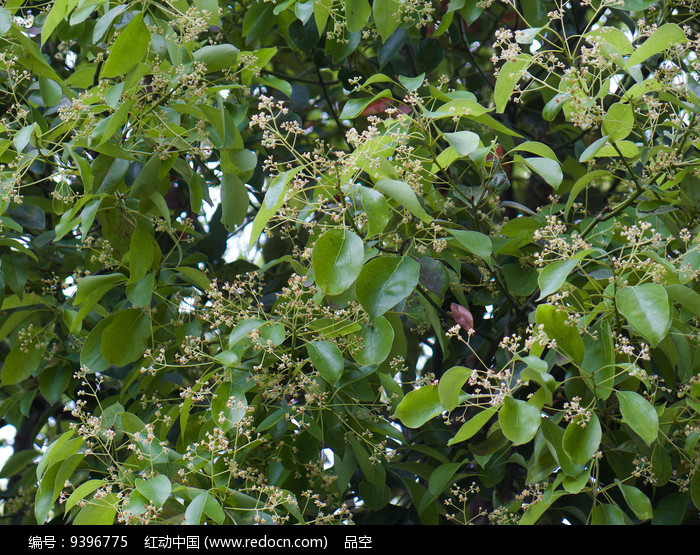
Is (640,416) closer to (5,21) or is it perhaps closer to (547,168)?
(547,168)

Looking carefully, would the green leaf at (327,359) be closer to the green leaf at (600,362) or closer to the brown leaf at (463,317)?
the brown leaf at (463,317)

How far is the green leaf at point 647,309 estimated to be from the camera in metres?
1.21

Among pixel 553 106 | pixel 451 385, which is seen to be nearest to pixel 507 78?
pixel 553 106

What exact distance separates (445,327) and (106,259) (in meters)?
0.96

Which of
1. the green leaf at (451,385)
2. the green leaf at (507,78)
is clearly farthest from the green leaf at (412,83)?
the green leaf at (451,385)

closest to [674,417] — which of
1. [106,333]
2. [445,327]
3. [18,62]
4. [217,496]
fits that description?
[445,327]

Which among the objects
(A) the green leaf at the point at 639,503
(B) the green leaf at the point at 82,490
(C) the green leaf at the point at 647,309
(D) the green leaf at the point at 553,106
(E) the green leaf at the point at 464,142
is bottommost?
(A) the green leaf at the point at 639,503

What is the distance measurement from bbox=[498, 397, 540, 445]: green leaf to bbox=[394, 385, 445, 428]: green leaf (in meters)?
0.13

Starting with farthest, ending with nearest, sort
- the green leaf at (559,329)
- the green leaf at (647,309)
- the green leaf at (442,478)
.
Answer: the green leaf at (442,478)
the green leaf at (559,329)
the green leaf at (647,309)

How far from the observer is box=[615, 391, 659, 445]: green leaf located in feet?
4.02

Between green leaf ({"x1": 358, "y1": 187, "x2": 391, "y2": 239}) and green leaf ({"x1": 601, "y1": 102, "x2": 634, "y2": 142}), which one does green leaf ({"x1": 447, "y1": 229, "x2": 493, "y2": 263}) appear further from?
green leaf ({"x1": 601, "y1": 102, "x2": 634, "y2": 142})

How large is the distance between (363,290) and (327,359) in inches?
6.7

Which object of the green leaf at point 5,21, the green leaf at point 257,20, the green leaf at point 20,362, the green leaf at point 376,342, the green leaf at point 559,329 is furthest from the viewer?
the green leaf at point 257,20
